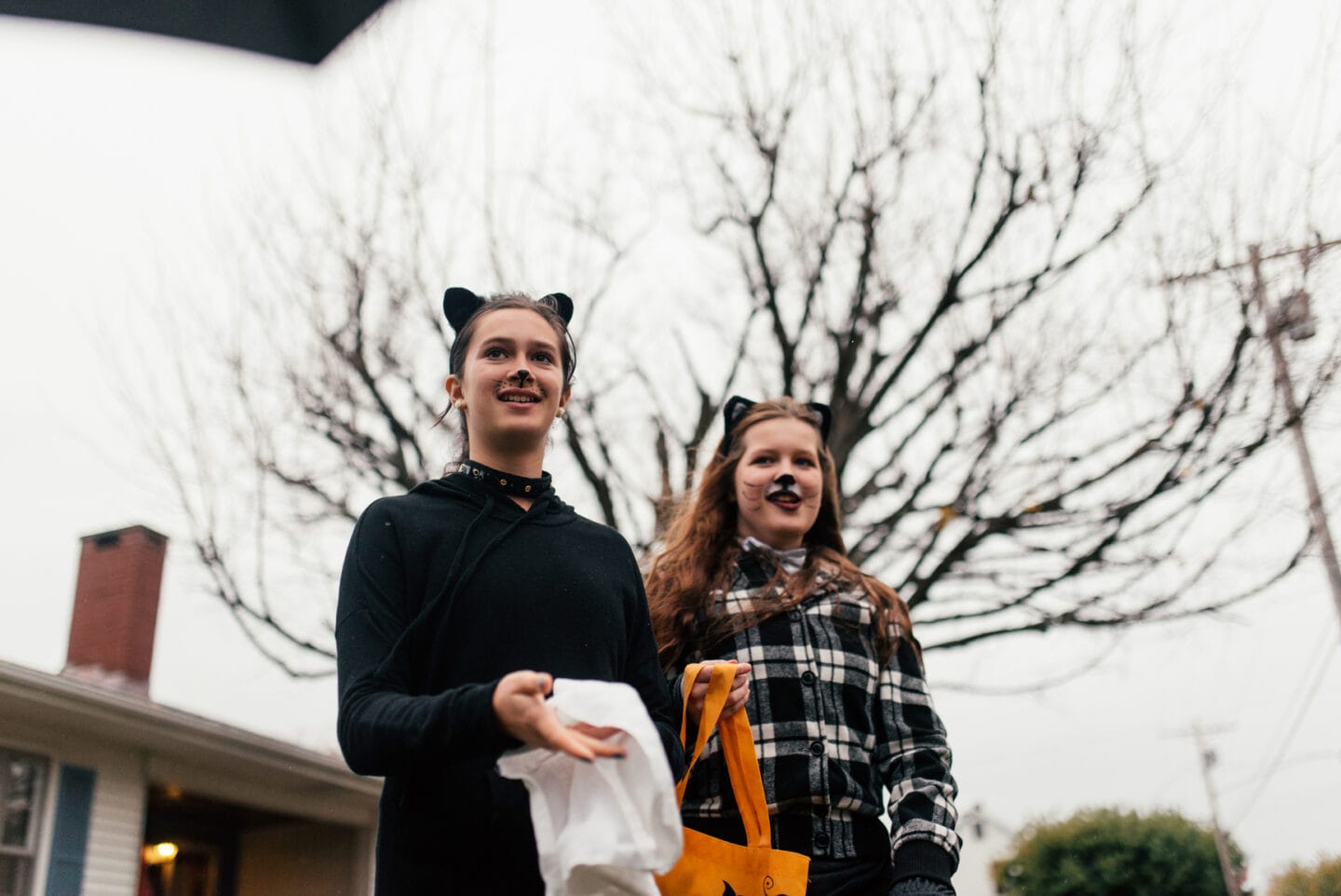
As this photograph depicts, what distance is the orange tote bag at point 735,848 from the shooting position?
2.03 meters

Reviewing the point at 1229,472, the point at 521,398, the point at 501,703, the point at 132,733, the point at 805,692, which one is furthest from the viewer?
the point at 132,733

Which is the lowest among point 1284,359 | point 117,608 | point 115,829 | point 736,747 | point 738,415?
point 736,747

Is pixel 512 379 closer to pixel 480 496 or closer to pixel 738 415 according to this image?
pixel 480 496

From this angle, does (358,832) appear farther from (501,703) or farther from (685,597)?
(501,703)

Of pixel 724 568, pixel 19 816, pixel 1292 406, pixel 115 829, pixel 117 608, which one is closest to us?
pixel 724 568

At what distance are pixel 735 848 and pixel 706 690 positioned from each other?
280mm

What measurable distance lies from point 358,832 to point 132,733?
4.21 m

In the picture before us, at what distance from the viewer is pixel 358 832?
42.6 ft

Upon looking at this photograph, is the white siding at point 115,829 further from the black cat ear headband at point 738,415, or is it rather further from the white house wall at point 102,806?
the black cat ear headband at point 738,415

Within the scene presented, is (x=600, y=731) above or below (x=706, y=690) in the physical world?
below

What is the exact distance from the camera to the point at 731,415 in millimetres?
2908

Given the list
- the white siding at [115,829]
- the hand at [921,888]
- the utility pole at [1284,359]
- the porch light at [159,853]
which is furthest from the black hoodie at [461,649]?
the porch light at [159,853]

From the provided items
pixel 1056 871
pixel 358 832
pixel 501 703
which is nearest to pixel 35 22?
pixel 501 703

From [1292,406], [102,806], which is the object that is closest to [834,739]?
[1292,406]
